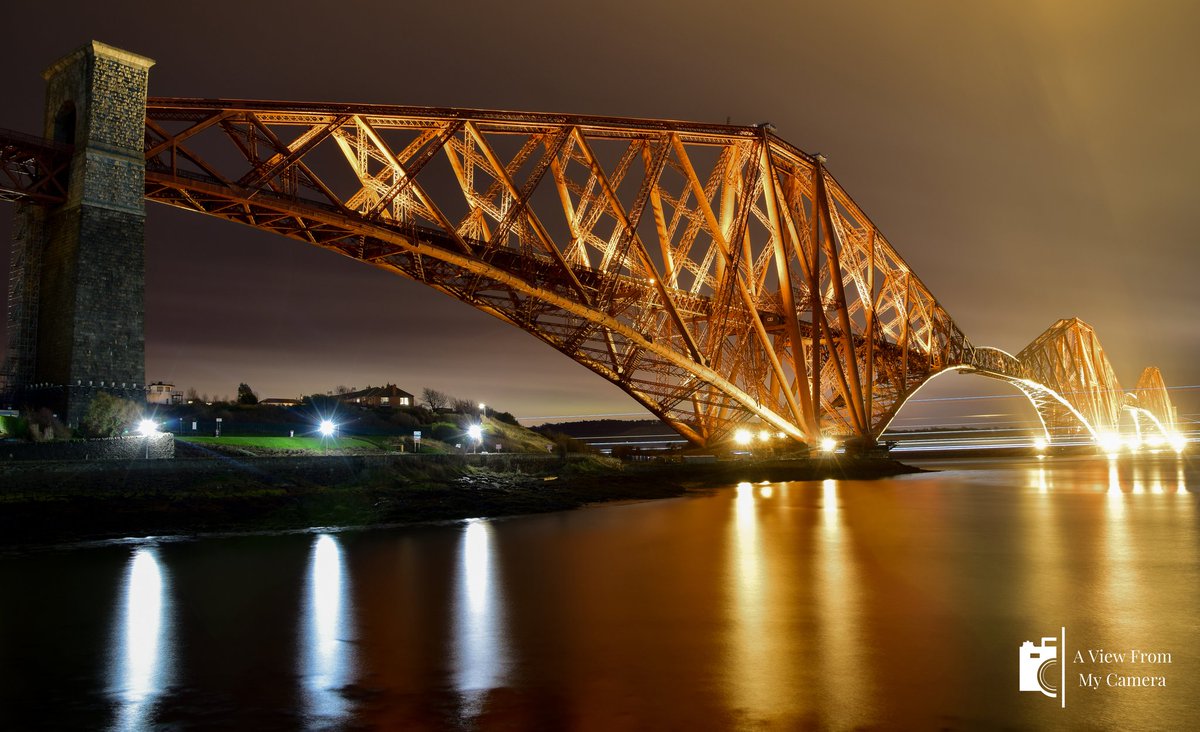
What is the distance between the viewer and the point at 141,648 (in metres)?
8.49

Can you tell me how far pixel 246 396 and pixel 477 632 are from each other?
126ft

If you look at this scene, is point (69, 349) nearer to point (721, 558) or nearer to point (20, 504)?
point (20, 504)

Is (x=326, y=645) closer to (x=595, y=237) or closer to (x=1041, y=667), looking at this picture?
(x=1041, y=667)

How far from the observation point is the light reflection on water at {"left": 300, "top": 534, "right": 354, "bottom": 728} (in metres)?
6.62

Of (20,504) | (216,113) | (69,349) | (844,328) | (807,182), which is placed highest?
(807,182)

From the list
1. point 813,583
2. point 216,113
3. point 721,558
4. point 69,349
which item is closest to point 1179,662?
point 813,583

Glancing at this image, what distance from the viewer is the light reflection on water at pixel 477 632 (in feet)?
23.6

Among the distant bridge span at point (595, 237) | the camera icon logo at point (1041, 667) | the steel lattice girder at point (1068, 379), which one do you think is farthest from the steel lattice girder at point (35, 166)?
the steel lattice girder at point (1068, 379)

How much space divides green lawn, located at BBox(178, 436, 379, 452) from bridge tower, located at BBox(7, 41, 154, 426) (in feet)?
17.7

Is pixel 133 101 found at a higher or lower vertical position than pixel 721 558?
higher

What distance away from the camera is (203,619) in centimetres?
980

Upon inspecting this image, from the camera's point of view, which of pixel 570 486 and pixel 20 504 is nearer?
pixel 20 504

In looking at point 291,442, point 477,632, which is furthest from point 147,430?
point 477,632

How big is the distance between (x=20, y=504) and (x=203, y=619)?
28.2 ft
